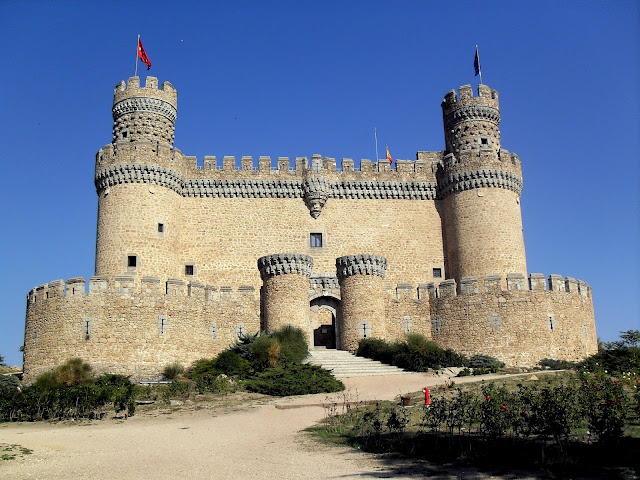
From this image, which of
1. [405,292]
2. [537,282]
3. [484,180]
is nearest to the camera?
[537,282]

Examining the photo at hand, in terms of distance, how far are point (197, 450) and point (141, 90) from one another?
21.6m

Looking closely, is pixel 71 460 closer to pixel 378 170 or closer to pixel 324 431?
pixel 324 431

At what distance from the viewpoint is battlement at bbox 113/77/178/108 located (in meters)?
28.4

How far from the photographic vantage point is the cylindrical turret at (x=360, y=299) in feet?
77.2

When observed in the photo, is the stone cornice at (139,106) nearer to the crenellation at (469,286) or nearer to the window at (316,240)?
the window at (316,240)

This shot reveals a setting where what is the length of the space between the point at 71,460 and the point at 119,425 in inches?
142

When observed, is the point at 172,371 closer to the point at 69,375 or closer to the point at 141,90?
the point at 69,375

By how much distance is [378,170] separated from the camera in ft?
99.8

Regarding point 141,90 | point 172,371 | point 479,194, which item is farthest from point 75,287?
point 479,194

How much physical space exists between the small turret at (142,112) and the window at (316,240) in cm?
746

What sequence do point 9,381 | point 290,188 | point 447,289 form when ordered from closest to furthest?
point 9,381, point 447,289, point 290,188

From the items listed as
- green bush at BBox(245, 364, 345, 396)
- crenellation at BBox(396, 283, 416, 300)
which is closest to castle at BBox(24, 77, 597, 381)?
crenellation at BBox(396, 283, 416, 300)

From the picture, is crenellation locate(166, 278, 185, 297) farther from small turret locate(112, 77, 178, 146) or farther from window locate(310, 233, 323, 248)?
window locate(310, 233, 323, 248)

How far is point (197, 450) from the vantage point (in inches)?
393
